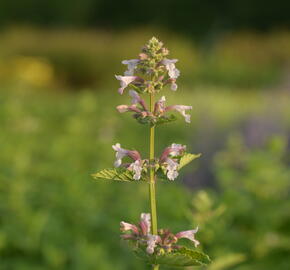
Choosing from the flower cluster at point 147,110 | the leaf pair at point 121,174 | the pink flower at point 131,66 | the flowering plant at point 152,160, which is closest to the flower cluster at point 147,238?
the flowering plant at point 152,160

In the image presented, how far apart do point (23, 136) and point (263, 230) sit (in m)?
3.27

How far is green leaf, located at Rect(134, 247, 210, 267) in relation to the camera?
1.62 metres

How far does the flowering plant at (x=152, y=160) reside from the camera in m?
1.67

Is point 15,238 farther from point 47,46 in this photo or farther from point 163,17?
point 163,17

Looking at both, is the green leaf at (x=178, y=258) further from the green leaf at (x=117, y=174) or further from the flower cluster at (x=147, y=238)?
the green leaf at (x=117, y=174)

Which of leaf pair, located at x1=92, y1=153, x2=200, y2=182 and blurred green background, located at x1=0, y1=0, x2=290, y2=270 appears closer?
leaf pair, located at x1=92, y1=153, x2=200, y2=182

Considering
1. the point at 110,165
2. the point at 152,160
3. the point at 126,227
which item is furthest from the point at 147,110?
the point at 110,165

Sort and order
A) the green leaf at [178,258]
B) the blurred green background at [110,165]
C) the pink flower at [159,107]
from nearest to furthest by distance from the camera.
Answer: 1. the green leaf at [178,258]
2. the pink flower at [159,107]
3. the blurred green background at [110,165]

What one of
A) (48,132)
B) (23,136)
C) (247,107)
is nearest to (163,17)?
(247,107)

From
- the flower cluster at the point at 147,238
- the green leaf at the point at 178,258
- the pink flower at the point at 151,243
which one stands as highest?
the flower cluster at the point at 147,238

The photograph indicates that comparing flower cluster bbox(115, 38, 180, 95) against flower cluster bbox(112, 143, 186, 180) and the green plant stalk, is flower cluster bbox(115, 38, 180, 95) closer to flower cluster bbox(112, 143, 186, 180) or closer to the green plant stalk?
the green plant stalk

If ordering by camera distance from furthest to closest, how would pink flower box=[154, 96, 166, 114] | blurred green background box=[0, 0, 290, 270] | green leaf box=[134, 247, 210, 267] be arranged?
blurred green background box=[0, 0, 290, 270] < pink flower box=[154, 96, 166, 114] < green leaf box=[134, 247, 210, 267]

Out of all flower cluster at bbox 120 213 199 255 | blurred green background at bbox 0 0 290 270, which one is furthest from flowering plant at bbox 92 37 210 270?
blurred green background at bbox 0 0 290 270

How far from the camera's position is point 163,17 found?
33531mm
